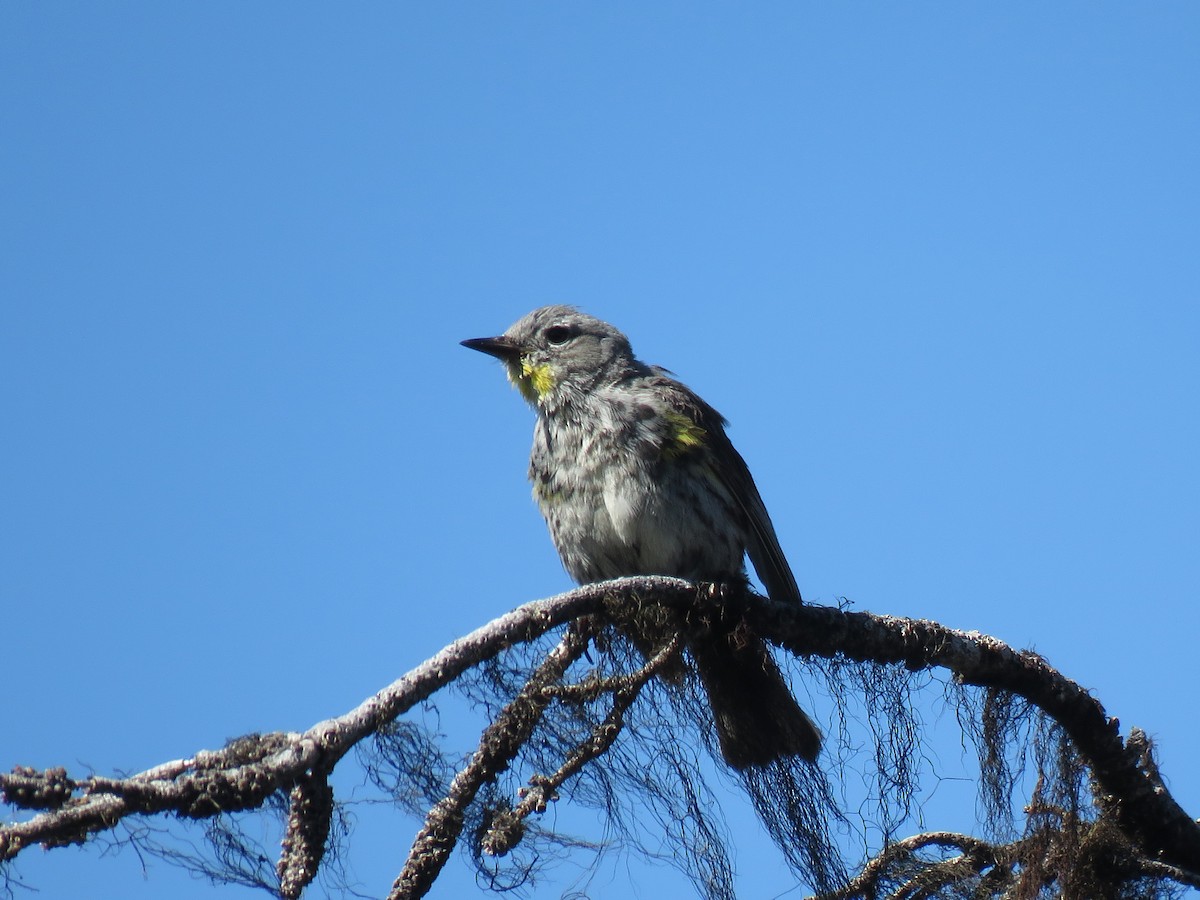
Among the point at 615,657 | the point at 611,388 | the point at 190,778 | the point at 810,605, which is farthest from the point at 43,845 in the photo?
the point at 611,388

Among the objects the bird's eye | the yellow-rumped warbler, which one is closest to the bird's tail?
the yellow-rumped warbler

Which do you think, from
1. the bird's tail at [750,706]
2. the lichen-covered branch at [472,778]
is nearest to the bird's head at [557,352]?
the bird's tail at [750,706]

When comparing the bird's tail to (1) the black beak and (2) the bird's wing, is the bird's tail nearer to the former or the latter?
(2) the bird's wing

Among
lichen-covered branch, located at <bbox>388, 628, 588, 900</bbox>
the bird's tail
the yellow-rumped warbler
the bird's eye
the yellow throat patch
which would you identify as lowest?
lichen-covered branch, located at <bbox>388, 628, 588, 900</bbox>

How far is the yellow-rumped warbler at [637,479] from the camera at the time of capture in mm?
5430

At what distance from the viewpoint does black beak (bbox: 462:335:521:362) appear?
20.9 feet

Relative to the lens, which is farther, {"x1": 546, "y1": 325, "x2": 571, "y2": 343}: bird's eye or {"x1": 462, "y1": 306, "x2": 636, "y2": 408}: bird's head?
{"x1": 546, "y1": 325, "x2": 571, "y2": 343}: bird's eye

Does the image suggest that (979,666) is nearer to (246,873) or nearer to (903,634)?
(903,634)

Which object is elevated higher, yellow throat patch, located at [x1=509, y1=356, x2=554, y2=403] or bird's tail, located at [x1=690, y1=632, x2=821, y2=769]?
yellow throat patch, located at [x1=509, y1=356, x2=554, y2=403]

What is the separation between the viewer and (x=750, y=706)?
15.0ft

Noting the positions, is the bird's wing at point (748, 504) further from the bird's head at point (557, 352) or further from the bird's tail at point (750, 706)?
the bird's tail at point (750, 706)

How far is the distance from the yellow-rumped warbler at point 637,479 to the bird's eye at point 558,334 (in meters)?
0.12

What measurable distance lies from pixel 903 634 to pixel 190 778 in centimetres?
237

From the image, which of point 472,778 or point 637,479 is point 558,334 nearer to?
point 637,479
